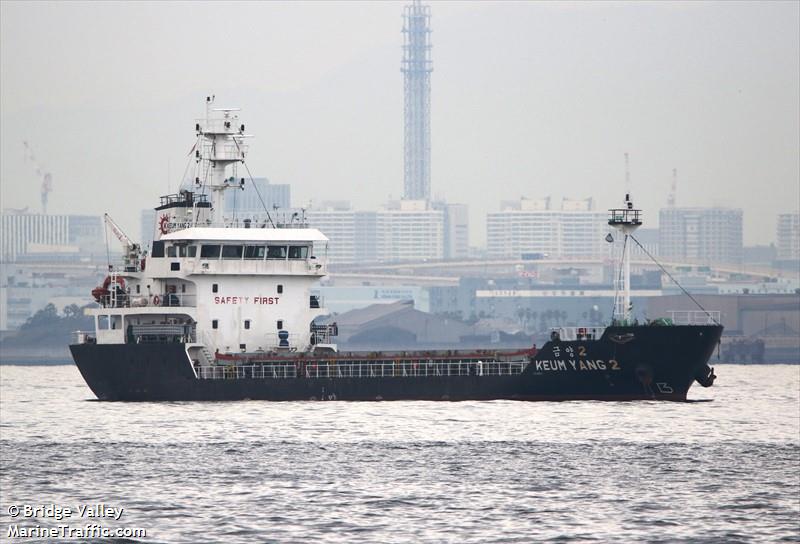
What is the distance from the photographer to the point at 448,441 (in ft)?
170

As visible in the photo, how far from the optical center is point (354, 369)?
6888 cm

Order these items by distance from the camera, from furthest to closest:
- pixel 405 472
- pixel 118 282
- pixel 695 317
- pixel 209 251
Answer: pixel 118 282 → pixel 209 251 → pixel 695 317 → pixel 405 472

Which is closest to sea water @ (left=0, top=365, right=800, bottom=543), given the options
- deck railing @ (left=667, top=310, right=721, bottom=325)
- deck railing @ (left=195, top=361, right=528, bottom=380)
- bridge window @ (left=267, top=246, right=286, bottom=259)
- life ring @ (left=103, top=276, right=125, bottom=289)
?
deck railing @ (left=195, top=361, right=528, bottom=380)

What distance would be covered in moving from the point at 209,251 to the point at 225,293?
1856 millimetres

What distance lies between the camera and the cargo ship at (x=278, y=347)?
218 feet

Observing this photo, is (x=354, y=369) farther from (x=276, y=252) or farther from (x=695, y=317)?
(x=695, y=317)

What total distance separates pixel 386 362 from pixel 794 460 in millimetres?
24398

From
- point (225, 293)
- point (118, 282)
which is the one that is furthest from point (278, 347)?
point (118, 282)

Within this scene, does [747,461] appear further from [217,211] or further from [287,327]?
[217,211]

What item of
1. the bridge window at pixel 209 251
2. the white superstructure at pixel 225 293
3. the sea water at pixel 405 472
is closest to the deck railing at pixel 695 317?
the sea water at pixel 405 472

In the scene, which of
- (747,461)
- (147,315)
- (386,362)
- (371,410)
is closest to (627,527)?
(747,461)

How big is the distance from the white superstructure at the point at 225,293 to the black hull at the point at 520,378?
142 centimetres

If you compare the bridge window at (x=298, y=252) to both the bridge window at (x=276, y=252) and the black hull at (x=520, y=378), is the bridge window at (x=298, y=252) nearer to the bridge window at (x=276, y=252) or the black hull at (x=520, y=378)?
the bridge window at (x=276, y=252)

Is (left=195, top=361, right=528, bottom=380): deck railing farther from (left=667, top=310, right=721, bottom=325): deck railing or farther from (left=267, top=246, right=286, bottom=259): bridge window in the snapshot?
(left=667, top=310, right=721, bottom=325): deck railing
